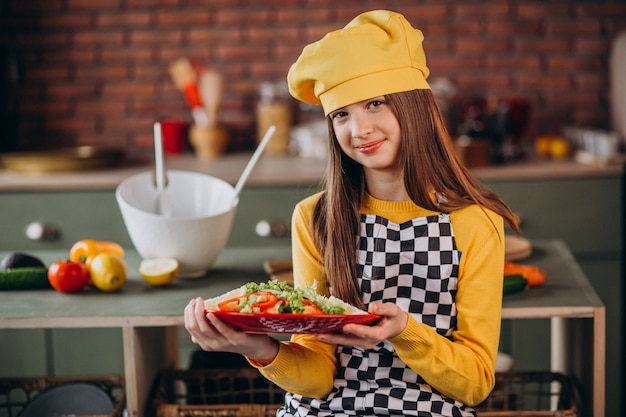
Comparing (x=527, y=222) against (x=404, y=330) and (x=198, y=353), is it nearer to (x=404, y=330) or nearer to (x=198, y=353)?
(x=198, y=353)

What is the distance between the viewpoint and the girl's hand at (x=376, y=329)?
4.78 ft

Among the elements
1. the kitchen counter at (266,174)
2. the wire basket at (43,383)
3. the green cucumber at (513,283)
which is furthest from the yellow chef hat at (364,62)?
the kitchen counter at (266,174)

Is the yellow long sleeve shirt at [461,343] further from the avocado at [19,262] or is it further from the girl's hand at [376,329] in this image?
the avocado at [19,262]

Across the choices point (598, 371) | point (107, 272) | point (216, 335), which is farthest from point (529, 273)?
point (107, 272)

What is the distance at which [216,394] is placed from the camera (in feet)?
7.09

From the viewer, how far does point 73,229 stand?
3.14m

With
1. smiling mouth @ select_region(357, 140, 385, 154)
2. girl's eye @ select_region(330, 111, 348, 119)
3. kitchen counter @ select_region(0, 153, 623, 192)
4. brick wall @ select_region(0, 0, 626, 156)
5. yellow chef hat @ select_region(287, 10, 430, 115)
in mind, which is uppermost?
brick wall @ select_region(0, 0, 626, 156)

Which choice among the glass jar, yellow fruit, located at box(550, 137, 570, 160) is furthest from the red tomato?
yellow fruit, located at box(550, 137, 570, 160)

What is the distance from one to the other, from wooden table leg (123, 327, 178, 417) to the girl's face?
2.03ft

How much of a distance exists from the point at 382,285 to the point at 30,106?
2.37 metres

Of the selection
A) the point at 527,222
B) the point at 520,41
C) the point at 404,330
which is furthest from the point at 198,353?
the point at 520,41

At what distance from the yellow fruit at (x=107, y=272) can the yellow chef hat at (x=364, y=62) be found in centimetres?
64

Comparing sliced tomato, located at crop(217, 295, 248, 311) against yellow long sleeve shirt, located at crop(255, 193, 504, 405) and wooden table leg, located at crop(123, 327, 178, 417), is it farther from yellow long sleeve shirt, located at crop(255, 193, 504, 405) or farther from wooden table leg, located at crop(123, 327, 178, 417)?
wooden table leg, located at crop(123, 327, 178, 417)

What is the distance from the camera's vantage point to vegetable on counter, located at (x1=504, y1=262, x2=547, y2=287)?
6.48ft
